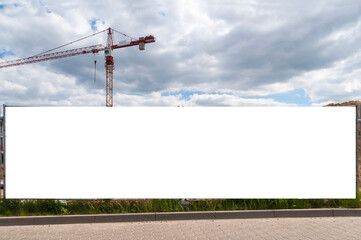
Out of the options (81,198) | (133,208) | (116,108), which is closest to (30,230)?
(81,198)

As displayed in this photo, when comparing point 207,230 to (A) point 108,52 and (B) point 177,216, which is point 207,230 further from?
(A) point 108,52

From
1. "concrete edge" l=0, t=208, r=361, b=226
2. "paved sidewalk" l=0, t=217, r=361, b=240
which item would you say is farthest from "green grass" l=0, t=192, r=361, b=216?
"paved sidewalk" l=0, t=217, r=361, b=240

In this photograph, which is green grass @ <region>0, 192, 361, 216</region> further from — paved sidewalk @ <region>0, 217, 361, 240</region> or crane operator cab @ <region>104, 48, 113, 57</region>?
crane operator cab @ <region>104, 48, 113, 57</region>

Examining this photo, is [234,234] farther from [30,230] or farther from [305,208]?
[30,230]

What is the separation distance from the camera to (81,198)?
5332mm

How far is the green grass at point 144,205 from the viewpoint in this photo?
5066mm

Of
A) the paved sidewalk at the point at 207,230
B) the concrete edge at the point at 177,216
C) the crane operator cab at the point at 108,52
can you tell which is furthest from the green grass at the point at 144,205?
the crane operator cab at the point at 108,52

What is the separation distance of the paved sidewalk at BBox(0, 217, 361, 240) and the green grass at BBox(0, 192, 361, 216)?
0.35 m

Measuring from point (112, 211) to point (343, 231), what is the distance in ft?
14.1

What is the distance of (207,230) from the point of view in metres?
4.39

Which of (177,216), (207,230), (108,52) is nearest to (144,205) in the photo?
(177,216)

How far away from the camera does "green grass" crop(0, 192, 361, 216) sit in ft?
16.6

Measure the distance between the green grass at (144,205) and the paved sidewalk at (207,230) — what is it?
1.14 feet

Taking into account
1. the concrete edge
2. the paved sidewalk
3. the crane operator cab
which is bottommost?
the paved sidewalk
